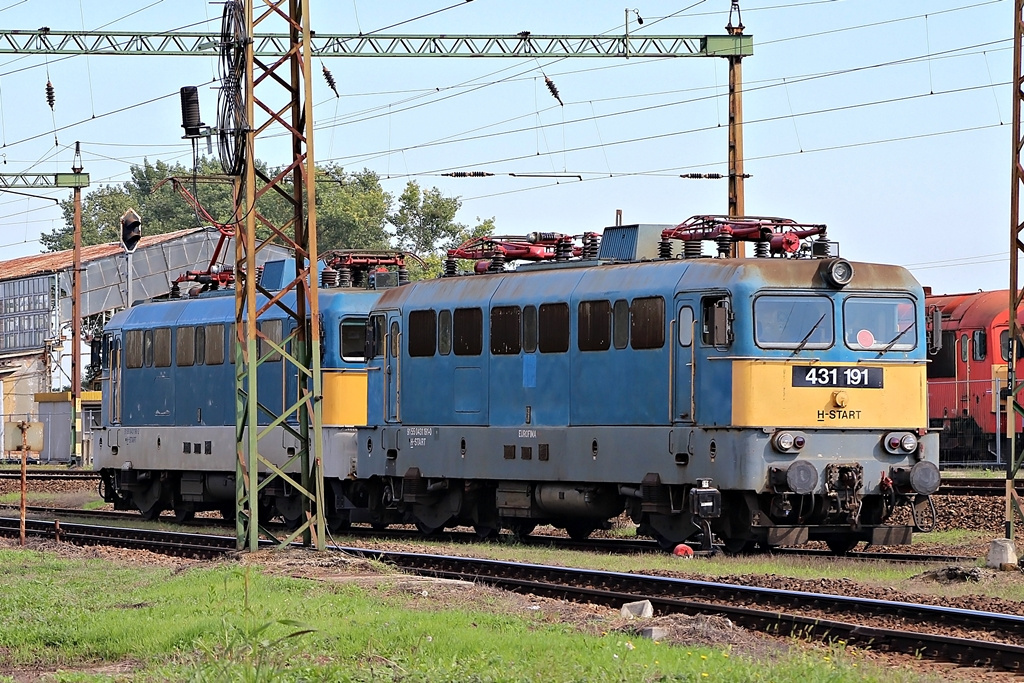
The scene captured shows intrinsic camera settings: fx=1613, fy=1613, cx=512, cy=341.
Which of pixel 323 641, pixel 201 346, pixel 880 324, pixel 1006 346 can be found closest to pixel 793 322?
pixel 880 324

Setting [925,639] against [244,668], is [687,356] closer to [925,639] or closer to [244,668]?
[925,639]

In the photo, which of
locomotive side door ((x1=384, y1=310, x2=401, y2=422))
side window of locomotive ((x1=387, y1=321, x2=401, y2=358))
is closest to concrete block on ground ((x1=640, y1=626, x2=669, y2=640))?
locomotive side door ((x1=384, y1=310, x2=401, y2=422))

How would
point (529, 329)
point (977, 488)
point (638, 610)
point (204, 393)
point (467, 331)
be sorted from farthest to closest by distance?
point (204, 393) → point (977, 488) → point (467, 331) → point (529, 329) → point (638, 610)

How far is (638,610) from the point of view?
14.2 metres

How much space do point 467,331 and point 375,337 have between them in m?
2.32

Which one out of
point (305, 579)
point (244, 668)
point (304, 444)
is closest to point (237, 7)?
point (304, 444)

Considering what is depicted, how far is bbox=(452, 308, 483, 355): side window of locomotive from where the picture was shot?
75.7ft

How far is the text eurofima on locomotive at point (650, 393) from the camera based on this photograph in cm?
1934

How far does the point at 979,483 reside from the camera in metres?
27.3

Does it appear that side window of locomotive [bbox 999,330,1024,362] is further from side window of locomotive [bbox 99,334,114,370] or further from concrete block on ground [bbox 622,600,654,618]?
side window of locomotive [bbox 99,334,114,370]

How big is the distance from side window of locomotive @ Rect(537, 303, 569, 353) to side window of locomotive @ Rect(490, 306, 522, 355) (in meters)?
0.45

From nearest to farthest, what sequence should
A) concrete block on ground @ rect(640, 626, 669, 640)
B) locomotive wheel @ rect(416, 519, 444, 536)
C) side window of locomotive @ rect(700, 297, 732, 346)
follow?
concrete block on ground @ rect(640, 626, 669, 640)
side window of locomotive @ rect(700, 297, 732, 346)
locomotive wheel @ rect(416, 519, 444, 536)

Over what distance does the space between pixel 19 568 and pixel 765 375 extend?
928 cm

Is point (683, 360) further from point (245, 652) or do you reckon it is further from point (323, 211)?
point (323, 211)
